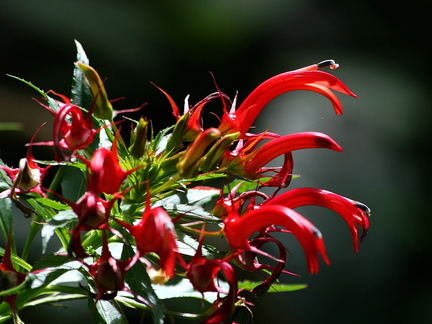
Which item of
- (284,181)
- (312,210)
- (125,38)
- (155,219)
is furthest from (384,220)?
(155,219)

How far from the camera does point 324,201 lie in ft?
2.73

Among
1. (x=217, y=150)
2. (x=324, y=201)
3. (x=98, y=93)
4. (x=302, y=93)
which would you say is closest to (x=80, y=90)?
(x=98, y=93)

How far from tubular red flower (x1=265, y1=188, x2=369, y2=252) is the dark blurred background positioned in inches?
48.9

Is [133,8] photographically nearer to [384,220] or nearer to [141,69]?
[141,69]

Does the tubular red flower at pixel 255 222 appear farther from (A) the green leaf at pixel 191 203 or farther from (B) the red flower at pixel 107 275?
(B) the red flower at pixel 107 275

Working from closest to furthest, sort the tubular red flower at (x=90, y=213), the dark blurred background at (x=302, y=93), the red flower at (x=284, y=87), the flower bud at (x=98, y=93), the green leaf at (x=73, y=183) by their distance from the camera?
the tubular red flower at (x=90, y=213) < the flower bud at (x=98, y=93) < the red flower at (x=284, y=87) < the green leaf at (x=73, y=183) < the dark blurred background at (x=302, y=93)

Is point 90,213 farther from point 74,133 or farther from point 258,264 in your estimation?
point 258,264

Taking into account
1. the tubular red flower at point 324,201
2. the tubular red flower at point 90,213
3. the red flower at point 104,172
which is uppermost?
the red flower at point 104,172

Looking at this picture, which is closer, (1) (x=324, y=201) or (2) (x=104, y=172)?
(2) (x=104, y=172)

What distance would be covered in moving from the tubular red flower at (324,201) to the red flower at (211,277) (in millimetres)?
128

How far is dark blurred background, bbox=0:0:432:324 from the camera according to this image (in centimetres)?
212

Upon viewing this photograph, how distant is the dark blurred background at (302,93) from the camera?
2.12 meters

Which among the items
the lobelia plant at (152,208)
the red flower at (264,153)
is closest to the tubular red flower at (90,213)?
the lobelia plant at (152,208)

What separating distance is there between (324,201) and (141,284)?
0.26 m
